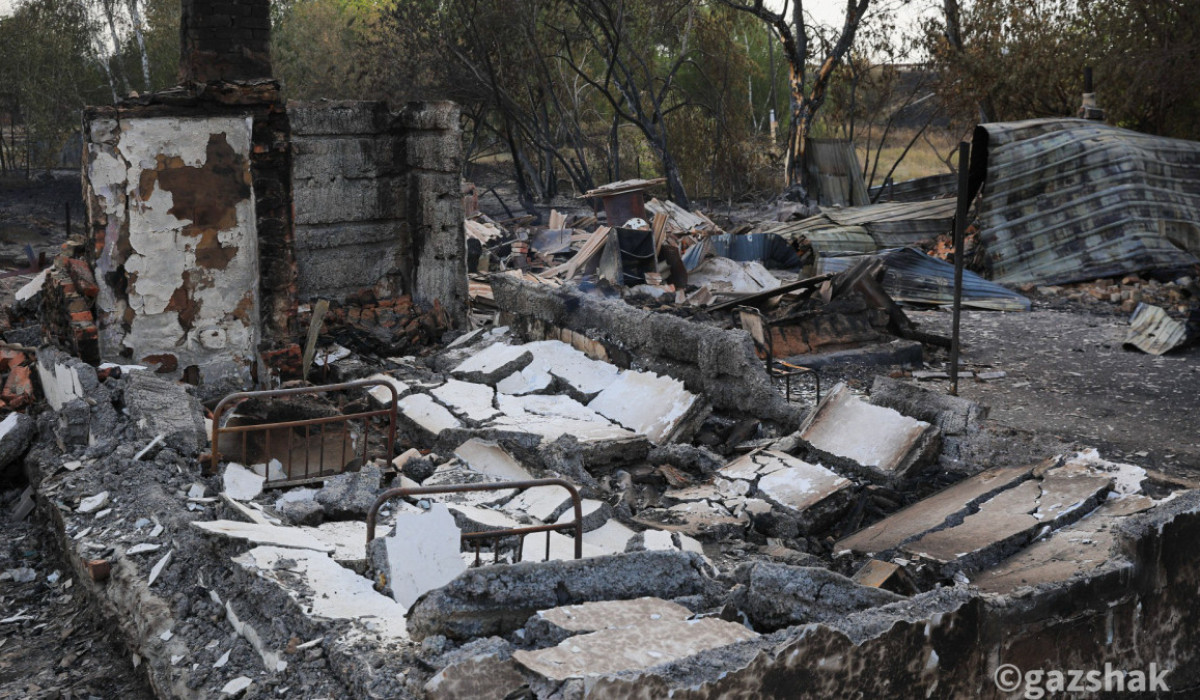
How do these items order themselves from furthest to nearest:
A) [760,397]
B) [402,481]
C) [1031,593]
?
[760,397]
[402,481]
[1031,593]

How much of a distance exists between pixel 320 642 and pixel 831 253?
12450 millimetres

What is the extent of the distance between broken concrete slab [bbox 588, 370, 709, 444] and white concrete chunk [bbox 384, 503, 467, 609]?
270cm

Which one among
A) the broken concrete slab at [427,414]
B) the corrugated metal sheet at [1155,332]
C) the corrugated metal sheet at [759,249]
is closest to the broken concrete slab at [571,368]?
the broken concrete slab at [427,414]

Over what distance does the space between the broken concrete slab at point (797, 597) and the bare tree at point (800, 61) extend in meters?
16.9

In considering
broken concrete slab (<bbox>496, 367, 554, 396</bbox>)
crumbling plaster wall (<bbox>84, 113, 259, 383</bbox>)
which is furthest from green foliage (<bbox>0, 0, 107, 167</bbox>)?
broken concrete slab (<bbox>496, 367, 554, 396</bbox>)

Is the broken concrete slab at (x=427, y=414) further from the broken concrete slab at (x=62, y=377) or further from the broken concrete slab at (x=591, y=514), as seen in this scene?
the broken concrete slab at (x=62, y=377)

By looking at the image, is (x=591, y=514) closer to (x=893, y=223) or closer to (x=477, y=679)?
(x=477, y=679)

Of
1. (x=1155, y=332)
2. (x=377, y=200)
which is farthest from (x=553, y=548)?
(x=1155, y=332)

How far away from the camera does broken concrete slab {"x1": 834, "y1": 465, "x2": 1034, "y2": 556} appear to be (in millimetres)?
4789

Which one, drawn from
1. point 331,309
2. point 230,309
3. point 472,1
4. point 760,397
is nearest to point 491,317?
point 331,309

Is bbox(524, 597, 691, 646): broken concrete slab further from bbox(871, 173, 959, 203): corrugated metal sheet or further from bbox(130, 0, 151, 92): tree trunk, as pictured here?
bbox(130, 0, 151, 92): tree trunk

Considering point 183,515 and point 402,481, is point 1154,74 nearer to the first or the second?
point 402,481

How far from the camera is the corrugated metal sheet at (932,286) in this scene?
1233 centimetres

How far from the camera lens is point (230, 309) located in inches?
301
